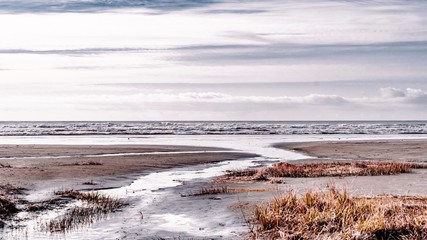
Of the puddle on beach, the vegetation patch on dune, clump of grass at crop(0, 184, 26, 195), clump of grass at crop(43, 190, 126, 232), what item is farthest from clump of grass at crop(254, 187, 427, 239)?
the vegetation patch on dune

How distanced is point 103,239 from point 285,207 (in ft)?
15.6

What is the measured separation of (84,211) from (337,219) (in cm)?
863

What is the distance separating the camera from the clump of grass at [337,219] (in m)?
11.7

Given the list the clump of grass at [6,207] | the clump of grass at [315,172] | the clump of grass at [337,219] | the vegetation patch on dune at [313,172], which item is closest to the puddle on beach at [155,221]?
the clump of grass at [6,207]

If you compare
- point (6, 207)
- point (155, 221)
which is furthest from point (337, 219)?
point (6, 207)

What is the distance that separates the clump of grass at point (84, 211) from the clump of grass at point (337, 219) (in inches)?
205

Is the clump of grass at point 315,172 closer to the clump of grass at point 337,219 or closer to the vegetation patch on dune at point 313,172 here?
the vegetation patch on dune at point 313,172

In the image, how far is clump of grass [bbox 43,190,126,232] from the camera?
15188 mm

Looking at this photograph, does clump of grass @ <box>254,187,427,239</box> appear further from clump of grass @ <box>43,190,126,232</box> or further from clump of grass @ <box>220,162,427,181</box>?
clump of grass @ <box>220,162,427,181</box>

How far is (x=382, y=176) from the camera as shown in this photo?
28.6 m

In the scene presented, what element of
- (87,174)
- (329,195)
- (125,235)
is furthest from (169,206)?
(87,174)

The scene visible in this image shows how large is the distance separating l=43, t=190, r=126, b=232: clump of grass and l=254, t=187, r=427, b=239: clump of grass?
5220mm

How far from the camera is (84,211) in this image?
58.2 ft

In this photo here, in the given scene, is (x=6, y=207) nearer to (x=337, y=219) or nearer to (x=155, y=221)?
(x=155, y=221)
